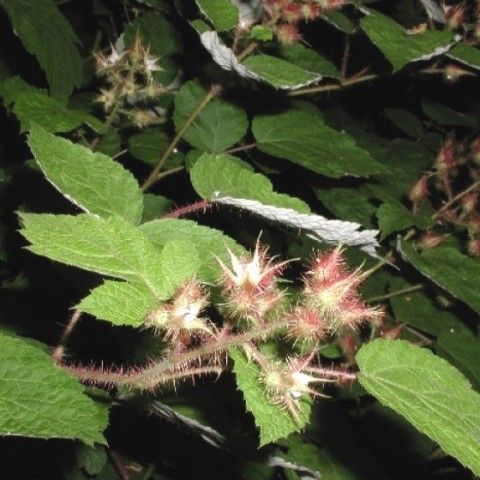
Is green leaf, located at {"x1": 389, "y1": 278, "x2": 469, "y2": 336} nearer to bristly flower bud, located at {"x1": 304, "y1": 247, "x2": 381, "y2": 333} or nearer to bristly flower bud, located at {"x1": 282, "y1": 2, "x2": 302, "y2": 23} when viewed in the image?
bristly flower bud, located at {"x1": 282, "y1": 2, "x2": 302, "y2": 23}

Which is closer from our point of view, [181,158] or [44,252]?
[44,252]

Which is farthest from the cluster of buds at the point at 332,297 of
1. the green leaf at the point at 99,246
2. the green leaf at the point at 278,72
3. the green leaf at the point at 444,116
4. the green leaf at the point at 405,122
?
the green leaf at the point at 444,116

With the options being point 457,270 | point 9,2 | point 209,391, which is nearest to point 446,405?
point 209,391

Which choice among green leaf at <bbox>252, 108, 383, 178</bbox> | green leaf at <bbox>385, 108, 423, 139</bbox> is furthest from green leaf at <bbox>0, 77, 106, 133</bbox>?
green leaf at <bbox>385, 108, 423, 139</bbox>

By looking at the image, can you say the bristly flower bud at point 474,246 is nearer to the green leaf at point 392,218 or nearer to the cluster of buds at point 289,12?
the green leaf at point 392,218

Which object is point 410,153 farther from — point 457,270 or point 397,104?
point 397,104

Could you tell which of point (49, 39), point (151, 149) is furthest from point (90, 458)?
point (49, 39)
